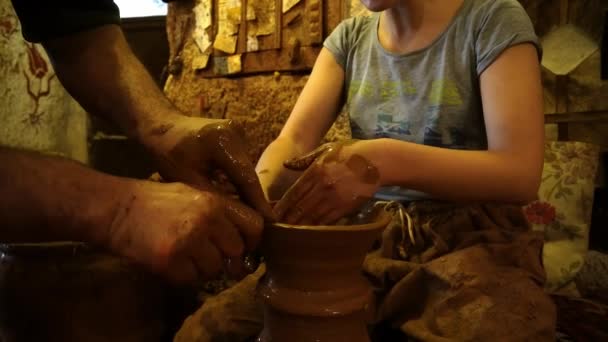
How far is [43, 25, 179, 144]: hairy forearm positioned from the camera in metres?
1.10

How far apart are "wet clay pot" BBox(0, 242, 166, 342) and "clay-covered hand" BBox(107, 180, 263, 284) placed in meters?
0.36

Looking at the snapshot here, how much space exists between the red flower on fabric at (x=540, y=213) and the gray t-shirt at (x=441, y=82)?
875 mm

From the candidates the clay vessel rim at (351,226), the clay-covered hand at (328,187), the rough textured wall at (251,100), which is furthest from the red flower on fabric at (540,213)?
the clay vessel rim at (351,226)

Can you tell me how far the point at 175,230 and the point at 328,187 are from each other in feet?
1.34

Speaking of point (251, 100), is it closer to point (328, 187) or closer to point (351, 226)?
point (328, 187)

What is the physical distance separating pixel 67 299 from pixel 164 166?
35cm

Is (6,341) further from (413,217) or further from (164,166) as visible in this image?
(413,217)

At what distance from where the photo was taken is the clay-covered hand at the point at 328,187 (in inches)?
40.4

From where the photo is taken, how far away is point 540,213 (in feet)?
6.91

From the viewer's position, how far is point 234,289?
4.06 feet

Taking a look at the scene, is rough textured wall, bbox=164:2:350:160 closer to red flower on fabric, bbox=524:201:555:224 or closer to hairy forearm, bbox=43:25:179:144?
red flower on fabric, bbox=524:201:555:224

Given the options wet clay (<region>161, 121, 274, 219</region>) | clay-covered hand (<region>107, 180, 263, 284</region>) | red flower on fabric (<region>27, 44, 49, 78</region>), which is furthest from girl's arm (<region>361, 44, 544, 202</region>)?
red flower on fabric (<region>27, 44, 49, 78</region>)

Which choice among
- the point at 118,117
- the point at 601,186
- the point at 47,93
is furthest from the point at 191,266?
the point at 47,93

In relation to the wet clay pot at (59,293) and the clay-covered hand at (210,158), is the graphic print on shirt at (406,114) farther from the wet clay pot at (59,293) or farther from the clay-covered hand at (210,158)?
the wet clay pot at (59,293)
